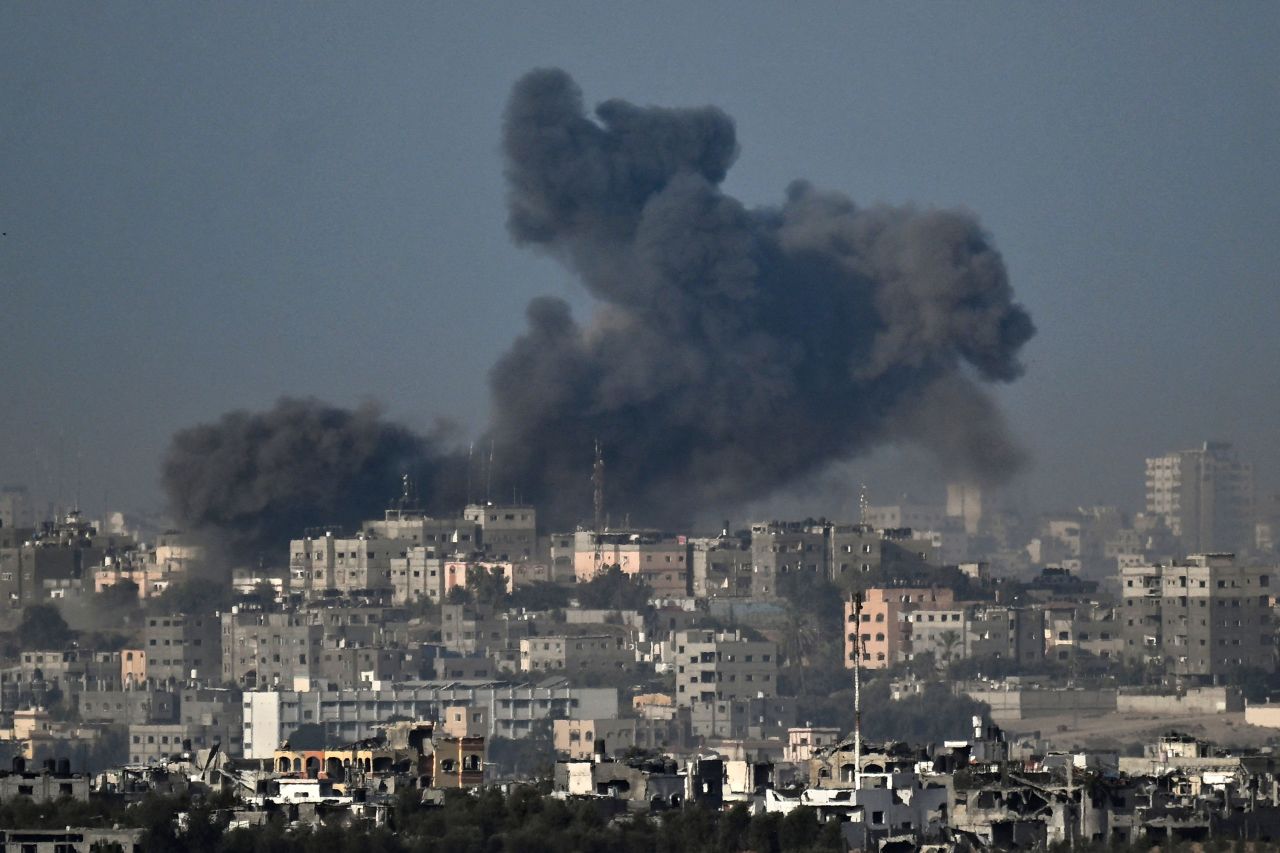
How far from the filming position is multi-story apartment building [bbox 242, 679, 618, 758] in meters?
91.0

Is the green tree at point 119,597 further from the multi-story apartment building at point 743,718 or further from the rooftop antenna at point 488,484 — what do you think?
the multi-story apartment building at point 743,718

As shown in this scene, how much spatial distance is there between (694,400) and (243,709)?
2576 centimetres

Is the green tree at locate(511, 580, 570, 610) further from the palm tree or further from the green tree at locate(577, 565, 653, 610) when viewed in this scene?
the palm tree

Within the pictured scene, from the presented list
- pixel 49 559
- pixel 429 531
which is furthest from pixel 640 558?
pixel 49 559

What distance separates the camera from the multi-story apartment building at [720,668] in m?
98.0

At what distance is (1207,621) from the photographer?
101m

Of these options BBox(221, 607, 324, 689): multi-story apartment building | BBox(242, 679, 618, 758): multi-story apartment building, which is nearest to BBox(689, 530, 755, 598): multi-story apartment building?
BBox(221, 607, 324, 689): multi-story apartment building

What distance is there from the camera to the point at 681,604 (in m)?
112

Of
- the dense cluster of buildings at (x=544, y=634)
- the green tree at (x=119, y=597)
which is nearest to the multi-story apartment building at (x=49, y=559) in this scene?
the dense cluster of buildings at (x=544, y=634)

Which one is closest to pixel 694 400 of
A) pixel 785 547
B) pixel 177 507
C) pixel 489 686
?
pixel 785 547

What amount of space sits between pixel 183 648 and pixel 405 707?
12.2m

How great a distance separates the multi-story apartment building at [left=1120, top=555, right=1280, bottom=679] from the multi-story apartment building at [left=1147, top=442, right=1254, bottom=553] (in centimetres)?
5854

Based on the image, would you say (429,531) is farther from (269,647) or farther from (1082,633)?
(1082,633)

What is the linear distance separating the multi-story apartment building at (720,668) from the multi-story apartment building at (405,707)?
9.60 ft
